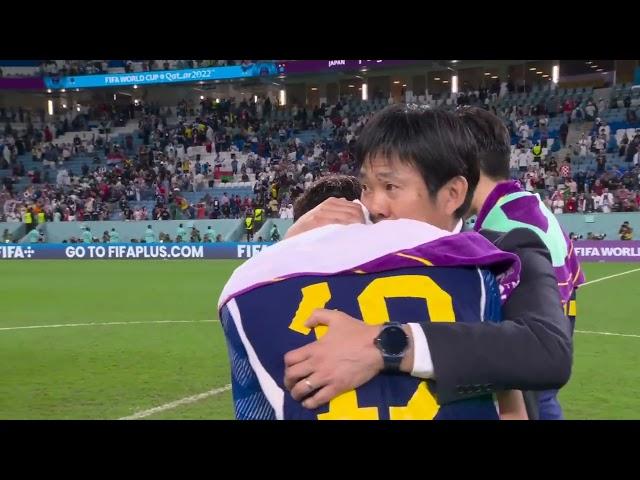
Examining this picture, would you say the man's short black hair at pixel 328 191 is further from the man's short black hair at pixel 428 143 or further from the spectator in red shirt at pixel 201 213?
the spectator in red shirt at pixel 201 213

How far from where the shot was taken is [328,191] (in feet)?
6.76

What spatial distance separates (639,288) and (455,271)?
14.9 m

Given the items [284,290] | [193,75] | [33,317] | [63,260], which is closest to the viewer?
[284,290]

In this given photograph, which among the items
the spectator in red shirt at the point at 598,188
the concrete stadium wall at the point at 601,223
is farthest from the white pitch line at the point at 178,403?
the spectator in red shirt at the point at 598,188

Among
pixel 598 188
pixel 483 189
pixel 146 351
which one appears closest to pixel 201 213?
pixel 598 188

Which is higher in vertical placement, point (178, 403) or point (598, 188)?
point (178, 403)

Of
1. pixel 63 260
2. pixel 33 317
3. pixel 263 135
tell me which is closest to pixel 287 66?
pixel 263 135

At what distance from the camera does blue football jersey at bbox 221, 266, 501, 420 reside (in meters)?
1.40

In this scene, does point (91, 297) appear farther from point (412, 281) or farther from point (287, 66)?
point (287, 66)

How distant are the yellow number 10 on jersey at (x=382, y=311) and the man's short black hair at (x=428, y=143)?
0.29 meters

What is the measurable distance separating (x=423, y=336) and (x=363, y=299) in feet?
0.42

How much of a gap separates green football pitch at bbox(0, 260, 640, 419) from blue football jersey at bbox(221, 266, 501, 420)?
4.77m

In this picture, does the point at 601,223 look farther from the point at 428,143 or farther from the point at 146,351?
the point at 428,143

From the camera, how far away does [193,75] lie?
41750mm
